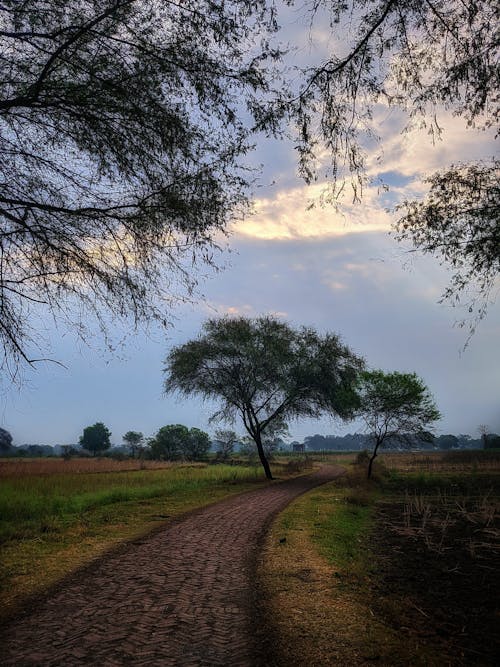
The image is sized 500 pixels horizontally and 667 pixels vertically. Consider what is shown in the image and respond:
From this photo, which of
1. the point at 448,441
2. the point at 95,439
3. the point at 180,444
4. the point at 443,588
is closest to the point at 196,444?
the point at 180,444

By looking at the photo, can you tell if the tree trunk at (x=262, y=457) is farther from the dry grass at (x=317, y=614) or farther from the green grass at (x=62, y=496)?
the dry grass at (x=317, y=614)

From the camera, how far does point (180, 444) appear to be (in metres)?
57.8

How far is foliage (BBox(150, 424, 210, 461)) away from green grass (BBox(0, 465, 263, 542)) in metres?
34.1

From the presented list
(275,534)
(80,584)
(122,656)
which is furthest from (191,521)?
(122,656)

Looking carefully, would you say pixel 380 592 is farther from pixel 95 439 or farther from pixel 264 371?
pixel 95 439

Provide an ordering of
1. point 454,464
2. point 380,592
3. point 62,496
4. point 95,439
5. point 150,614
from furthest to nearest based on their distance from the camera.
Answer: point 95,439
point 454,464
point 62,496
point 380,592
point 150,614

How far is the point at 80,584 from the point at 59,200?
18.9ft

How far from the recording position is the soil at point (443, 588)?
4.69 m

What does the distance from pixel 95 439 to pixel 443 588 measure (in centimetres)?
9360

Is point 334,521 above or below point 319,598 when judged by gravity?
below

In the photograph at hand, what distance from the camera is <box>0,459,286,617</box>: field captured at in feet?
23.3

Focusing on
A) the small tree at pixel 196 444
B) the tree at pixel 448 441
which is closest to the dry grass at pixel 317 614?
the small tree at pixel 196 444

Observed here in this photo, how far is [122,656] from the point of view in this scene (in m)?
4.14

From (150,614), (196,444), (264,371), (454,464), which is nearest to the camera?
(150,614)
